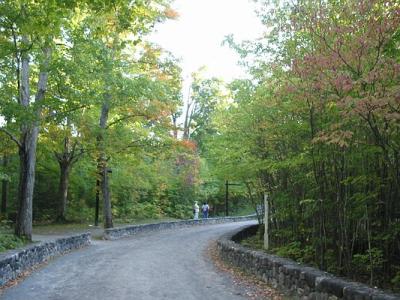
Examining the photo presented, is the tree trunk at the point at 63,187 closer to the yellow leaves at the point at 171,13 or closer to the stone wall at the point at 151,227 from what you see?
the stone wall at the point at 151,227

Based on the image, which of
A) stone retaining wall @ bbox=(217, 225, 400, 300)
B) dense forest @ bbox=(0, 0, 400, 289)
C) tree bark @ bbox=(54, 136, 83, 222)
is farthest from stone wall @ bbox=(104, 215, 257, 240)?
stone retaining wall @ bbox=(217, 225, 400, 300)

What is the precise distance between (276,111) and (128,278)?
479 cm

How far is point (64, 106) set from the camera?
1343cm

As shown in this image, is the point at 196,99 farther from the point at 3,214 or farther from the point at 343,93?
the point at 343,93

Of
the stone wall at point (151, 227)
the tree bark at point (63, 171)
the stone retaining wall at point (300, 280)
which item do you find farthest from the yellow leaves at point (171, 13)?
the stone retaining wall at point (300, 280)

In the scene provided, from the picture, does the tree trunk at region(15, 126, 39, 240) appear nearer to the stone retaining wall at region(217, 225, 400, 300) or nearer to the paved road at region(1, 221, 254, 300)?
the paved road at region(1, 221, 254, 300)

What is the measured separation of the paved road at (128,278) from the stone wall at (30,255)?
0.29 meters

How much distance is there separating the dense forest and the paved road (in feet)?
6.35

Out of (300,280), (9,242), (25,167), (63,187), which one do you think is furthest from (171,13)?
(300,280)

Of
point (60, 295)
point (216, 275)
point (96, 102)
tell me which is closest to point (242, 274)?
point (216, 275)

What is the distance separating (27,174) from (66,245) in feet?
8.00

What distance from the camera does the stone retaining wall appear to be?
5148mm

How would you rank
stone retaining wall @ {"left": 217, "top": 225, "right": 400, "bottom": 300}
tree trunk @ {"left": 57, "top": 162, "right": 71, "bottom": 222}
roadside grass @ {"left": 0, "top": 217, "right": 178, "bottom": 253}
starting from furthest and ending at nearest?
tree trunk @ {"left": 57, "top": 162, "right": 71, "bottom": 222} < roadside grass @ {"left": 0, "top": 217, "right": 178, "bottom": 253} < stone retaining wall @ {"left": 217, "top": 225, "right": 400, "bottom": 300}

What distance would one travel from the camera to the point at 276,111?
32.9 feet
